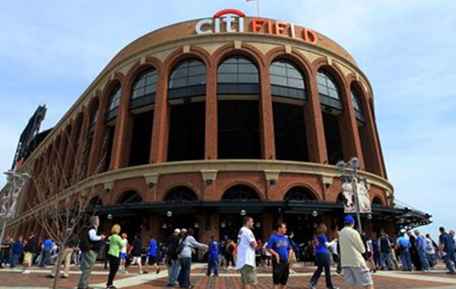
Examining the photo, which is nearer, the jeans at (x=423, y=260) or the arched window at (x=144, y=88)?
the jeans at (x=423, y=260)

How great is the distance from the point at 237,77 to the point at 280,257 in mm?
23128

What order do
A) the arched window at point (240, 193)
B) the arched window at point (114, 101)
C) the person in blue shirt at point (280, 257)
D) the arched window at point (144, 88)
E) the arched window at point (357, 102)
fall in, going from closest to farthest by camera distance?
the person in blue shirt at point (280, 257), the arched window at point (240, 193), the arched window at point (144, 88), the arched window at point (114, 101), the arched window at point (357, 102)

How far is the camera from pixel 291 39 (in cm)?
3066

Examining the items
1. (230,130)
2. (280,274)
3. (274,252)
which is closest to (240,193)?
(230,130)

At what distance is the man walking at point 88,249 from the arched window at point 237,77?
20.2m

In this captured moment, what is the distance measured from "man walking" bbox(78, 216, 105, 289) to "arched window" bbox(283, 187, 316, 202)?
61.1 feet

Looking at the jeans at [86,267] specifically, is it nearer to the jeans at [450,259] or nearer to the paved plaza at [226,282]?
the paved plaza at [226,282]

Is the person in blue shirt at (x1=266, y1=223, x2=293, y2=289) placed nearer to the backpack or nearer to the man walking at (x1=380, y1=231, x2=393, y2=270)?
Result: the backpack

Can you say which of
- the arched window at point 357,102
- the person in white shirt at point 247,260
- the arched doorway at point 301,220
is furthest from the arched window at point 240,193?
the person in white shirt at point 247,260

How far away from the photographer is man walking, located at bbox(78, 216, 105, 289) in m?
9.29

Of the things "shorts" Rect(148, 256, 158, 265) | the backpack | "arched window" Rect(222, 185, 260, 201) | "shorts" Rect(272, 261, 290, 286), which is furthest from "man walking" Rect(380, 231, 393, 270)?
"shorts" Rect(272, 261, 290, 286)

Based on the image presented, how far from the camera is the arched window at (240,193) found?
25.9 m

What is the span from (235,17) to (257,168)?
1431 cm

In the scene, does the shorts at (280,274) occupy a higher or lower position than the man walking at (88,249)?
lower
